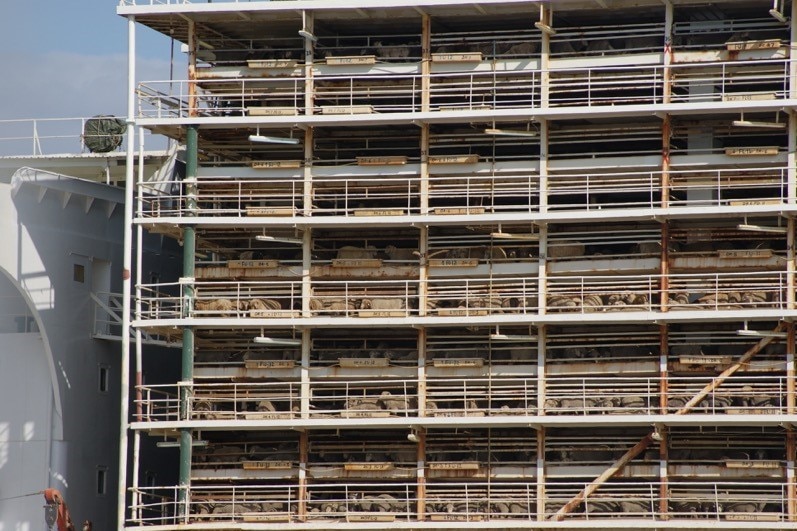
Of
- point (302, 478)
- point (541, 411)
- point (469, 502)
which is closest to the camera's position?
point (541, 411)

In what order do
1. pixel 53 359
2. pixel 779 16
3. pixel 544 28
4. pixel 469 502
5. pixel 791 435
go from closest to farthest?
pixel 791 435 → pixel 779 16 → pixel 469 502 → pixel 544 28 → pixel 53 359

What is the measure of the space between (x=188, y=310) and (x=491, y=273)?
8515 mm

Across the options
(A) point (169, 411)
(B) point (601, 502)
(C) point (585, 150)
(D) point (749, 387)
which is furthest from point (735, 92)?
(A) point (169, 411)

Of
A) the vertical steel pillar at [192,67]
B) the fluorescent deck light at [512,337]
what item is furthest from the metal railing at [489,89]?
the fluorescent deck light at [512,337]

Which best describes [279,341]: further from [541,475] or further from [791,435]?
[791,435]

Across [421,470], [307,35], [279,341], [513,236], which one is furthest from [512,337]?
→ [307,35]

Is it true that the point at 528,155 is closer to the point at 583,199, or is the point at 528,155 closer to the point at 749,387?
the point at 583,199

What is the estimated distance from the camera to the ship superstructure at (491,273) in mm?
49312

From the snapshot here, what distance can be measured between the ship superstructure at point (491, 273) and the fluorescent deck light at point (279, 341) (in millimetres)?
133

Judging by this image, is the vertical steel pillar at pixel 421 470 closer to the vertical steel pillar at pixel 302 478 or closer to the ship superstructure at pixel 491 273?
the ship superstructure at pixel 491 273

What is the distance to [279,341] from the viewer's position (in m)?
50.6

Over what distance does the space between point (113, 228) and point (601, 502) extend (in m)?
18.5

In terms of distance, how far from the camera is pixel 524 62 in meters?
50.9

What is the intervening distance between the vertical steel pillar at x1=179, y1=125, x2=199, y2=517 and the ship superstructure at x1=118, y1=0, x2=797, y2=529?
0.08 meters
